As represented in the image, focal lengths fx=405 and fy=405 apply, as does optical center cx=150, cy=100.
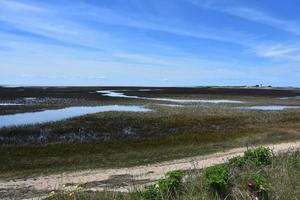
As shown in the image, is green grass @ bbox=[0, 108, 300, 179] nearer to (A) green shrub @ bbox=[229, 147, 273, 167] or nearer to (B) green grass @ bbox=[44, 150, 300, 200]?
(A) green shrub @ bbox=[229, 147, 273, 167]

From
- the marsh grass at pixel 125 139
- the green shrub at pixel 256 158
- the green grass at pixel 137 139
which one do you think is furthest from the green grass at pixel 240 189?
the marsh grass at pixel 125 139

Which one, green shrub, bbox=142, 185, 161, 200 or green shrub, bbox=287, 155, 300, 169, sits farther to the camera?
green shrub, bbox=287, 155, 300, 169

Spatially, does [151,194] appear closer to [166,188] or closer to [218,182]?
[166,188]

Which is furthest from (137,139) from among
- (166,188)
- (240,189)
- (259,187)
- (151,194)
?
(259,187)

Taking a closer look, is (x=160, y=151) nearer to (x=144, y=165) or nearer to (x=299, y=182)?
(x=144, y=165)

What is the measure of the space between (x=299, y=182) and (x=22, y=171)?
13060 millimetres

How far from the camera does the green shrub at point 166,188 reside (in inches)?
269

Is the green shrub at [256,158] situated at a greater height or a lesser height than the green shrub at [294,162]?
lesser

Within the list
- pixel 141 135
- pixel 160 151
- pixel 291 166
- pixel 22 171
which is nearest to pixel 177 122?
pixel 141 135

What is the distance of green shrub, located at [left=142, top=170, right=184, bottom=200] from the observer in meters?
6.84

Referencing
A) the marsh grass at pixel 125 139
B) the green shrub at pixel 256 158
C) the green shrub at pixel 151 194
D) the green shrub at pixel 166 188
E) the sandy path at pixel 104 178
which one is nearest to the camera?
the green shrub at pixel 151 194

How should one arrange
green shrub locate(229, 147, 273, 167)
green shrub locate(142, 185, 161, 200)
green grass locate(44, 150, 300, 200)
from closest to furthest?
green grass locate(44, 150, 300, 200) < green shrub locate(142, 185, 161, 200) < green shrub locate(229, 147, 273, 167)

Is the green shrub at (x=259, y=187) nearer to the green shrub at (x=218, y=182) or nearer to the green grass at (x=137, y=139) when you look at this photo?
the green shrub at (x=218, y=182)

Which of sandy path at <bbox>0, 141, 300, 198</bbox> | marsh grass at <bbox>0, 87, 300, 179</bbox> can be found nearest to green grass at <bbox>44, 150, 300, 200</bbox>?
sandy path at <bbox>0, 141, 300, 198</bbox>
